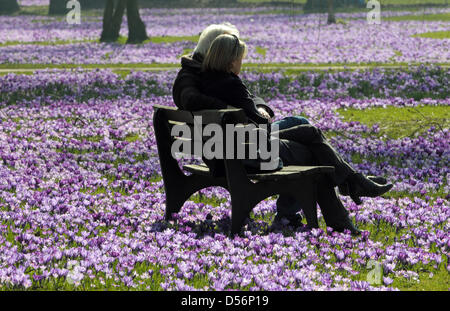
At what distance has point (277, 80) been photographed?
1759 centimetres

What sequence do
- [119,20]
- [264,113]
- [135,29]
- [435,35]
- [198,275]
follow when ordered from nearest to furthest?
[198,275] < [264,113] < [135,29] < [119,20] < [435,35]

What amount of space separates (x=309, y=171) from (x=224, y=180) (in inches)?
37.4

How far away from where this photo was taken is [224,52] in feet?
21.3

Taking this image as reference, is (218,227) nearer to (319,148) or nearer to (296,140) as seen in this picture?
(296,140)

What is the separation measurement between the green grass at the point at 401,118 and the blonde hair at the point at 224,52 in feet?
17.7

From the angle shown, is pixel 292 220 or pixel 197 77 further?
pixel 292 220

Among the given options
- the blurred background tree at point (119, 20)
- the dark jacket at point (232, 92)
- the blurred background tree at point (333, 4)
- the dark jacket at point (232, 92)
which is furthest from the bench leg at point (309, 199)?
the blurred background tree at point (333, 4)

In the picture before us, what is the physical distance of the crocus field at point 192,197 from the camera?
5.75 meters

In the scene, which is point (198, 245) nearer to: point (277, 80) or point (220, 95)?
point (220, 95)

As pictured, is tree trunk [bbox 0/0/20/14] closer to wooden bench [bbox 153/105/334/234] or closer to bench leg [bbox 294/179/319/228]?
wooden bench [bbox 153/105/334/234]

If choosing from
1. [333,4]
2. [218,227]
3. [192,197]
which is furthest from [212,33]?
[333,4]

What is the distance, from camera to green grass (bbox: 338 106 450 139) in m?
11.9

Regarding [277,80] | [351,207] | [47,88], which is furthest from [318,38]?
[351,207]

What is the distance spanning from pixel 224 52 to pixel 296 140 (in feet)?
3.57
